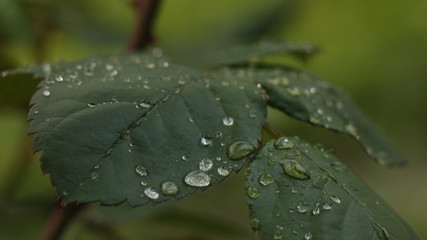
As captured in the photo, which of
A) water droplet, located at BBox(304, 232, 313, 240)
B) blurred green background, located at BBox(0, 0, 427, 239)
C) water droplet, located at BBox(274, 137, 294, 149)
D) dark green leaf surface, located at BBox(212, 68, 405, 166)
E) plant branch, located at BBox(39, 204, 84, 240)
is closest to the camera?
water droplet, located at BBox(304, 232, 313, 240)

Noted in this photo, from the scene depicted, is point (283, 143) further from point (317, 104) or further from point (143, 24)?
point (143, 24)

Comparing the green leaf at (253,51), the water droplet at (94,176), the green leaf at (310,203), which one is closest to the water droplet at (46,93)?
the water droplet at (94,176)

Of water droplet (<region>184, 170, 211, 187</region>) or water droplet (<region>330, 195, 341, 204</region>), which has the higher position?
water droplet (<region>330, 195, 341, 204</region>)

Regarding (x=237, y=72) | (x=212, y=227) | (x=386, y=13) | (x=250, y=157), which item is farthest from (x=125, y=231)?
(x=386, y=13)

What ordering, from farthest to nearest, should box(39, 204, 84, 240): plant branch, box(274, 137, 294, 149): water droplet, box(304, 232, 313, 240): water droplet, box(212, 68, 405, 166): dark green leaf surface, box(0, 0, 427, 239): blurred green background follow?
1. box(0, 0, 427, 239): blurred green background
2. box(39, 204, 84, 240): plant branch
3. box(212, 68, 405, 166): dark green leaf surface
4. box(274, 137, 294, 149): water droplet
5. box(304, 232, 313, 240): water droplet

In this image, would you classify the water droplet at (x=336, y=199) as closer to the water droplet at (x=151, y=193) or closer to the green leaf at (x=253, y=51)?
the water droplet at (x=151, y=193)

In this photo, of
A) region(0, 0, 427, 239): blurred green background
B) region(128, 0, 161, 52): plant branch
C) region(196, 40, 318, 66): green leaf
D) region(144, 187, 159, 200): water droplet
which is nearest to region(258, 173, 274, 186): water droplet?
region(144, 187, 159, 200): water droplet

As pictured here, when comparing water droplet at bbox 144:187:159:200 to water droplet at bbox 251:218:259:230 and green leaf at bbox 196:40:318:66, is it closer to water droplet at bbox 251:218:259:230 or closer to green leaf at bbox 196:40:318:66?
water droplet at bbox 251:218:259:230

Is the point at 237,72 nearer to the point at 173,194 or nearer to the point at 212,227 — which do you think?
the point at 173,194
